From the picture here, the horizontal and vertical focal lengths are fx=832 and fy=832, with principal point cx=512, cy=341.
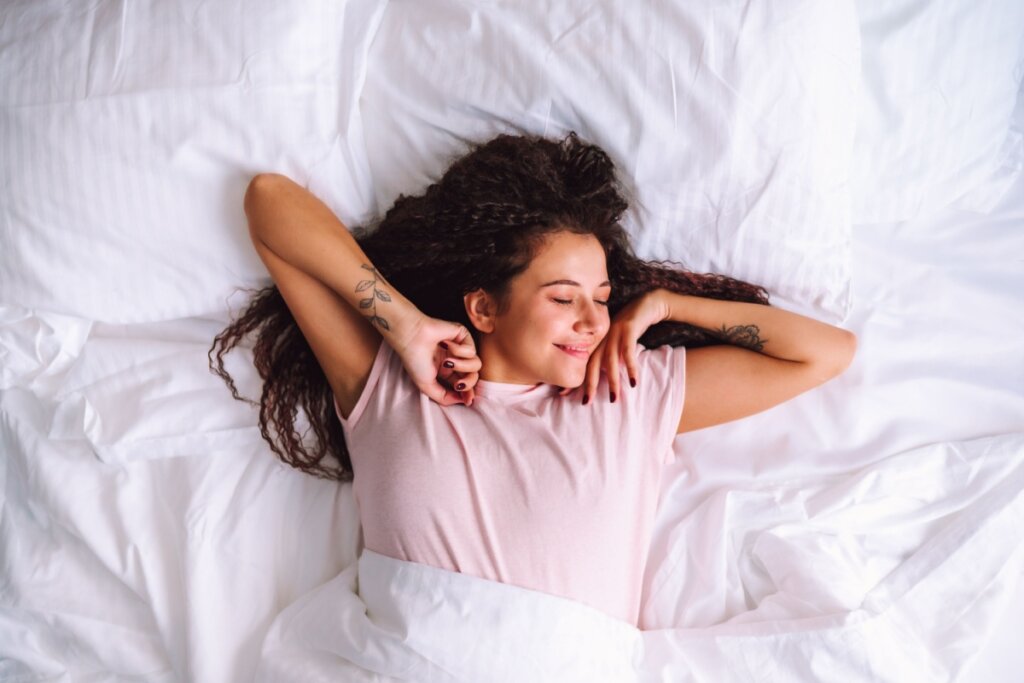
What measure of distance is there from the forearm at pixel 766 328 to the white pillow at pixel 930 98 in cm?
28

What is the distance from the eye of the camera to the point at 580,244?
1598 mm

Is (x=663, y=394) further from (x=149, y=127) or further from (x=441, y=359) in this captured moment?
(x=149, y=127)

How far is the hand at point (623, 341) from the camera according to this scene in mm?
1629

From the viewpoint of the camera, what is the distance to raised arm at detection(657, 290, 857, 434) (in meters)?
1.65

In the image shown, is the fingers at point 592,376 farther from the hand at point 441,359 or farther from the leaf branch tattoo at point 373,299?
the leaf branch tattoo at point 373,299

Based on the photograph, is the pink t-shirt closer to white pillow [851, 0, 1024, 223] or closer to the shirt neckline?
the shirt neckline

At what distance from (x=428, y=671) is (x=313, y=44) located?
1.25 metres

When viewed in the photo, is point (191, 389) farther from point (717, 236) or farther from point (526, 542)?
point (717, 236)

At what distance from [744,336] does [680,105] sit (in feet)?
1.56

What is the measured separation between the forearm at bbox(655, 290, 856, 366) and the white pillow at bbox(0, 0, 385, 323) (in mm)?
797

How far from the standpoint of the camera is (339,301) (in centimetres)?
169

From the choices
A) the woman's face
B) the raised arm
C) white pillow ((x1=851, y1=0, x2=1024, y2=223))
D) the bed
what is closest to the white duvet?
the bed

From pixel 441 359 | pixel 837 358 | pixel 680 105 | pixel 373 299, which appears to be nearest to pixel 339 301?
pixel 373 299

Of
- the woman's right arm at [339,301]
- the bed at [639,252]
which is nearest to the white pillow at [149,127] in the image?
the bed at [639,252]
